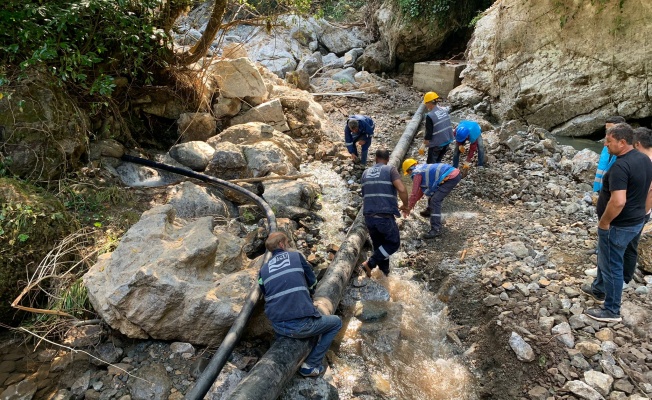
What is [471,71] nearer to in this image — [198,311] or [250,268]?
[250,268]

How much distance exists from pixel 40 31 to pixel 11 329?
11.5ft

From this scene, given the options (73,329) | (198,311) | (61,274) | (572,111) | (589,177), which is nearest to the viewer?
(198,311)

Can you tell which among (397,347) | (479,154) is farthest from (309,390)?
(479,154)

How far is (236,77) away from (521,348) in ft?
24.2

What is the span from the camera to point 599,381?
3.24 metres

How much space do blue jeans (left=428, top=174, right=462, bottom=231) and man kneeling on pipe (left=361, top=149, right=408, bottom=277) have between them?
910 millimetres

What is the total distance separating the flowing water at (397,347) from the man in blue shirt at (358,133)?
3.04m

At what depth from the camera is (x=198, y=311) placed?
3791mm

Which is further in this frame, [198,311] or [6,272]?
[6,272]

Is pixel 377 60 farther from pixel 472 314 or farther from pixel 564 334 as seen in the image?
pixel 564 334

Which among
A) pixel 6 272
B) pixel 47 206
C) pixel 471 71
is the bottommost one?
pixel 6 272

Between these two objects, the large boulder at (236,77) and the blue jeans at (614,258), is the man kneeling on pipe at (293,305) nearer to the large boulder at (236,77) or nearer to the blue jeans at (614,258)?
the blue jeans at (614,258)

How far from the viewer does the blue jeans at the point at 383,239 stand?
486cm

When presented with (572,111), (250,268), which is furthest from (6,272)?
(572,111)
